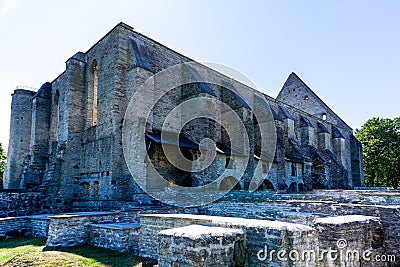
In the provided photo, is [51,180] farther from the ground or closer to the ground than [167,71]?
closer to the ground

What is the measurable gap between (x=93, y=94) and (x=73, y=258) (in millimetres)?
13741

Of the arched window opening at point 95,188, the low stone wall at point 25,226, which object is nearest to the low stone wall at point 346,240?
the low stone wall at point 25,226

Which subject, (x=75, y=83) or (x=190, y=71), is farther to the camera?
(x=190, y=71)

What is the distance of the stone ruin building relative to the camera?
14.4ft

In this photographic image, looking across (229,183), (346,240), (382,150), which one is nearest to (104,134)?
(229,183)

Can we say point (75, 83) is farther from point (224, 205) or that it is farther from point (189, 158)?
point (224, 205)

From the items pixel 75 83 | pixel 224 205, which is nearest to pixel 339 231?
pixel 224 205

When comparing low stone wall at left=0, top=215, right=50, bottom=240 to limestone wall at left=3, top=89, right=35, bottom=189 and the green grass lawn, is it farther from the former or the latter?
limestone wall at left=3, top=89, right=35, bottom=189

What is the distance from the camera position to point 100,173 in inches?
638

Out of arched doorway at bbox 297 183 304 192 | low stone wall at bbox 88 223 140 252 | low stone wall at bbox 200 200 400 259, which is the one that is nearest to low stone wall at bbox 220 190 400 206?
low stone wall at bbox 200 200 400 259

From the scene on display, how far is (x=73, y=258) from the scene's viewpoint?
23.5ft

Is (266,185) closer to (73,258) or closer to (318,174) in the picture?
(318,174)

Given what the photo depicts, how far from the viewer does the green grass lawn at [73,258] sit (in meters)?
6.69

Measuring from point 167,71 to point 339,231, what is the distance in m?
16.8
